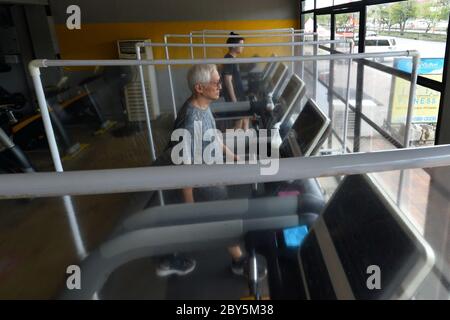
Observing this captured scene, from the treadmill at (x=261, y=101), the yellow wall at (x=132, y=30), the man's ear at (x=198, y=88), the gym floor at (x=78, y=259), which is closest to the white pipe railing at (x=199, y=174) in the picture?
the gym floor at (x=78, y=259)

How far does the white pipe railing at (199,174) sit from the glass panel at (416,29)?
162cm

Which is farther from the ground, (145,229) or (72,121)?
(145,229)

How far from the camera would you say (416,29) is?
2.16 metres

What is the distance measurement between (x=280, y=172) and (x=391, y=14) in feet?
7.80

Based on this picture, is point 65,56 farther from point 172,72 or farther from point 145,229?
point 145,229

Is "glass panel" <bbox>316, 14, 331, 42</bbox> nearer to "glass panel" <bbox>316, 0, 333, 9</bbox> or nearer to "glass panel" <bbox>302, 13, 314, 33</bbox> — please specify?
"glass panel" <bbox>316, 0, 333, 9</bbox>

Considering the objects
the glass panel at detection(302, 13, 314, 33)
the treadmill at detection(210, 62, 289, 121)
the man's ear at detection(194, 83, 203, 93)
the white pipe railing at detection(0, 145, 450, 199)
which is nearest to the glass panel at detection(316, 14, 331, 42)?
the glass panel at detection(302, 13, 314, 33)

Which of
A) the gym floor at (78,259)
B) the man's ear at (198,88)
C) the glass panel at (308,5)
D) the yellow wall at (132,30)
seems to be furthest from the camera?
the yellow wall at (132,30)

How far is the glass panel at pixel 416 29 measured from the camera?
6.05 feet

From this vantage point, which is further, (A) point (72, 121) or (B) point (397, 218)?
(A) point (72, 121)

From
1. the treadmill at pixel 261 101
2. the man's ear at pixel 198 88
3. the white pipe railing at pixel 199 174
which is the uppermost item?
the white pipe railing at pixel 199 174

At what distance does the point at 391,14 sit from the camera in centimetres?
240

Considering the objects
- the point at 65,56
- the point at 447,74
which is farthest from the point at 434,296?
the point at 65,56

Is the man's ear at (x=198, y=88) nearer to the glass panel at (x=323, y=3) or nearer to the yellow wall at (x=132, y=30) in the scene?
the glass panel at (x=323, y=3)
